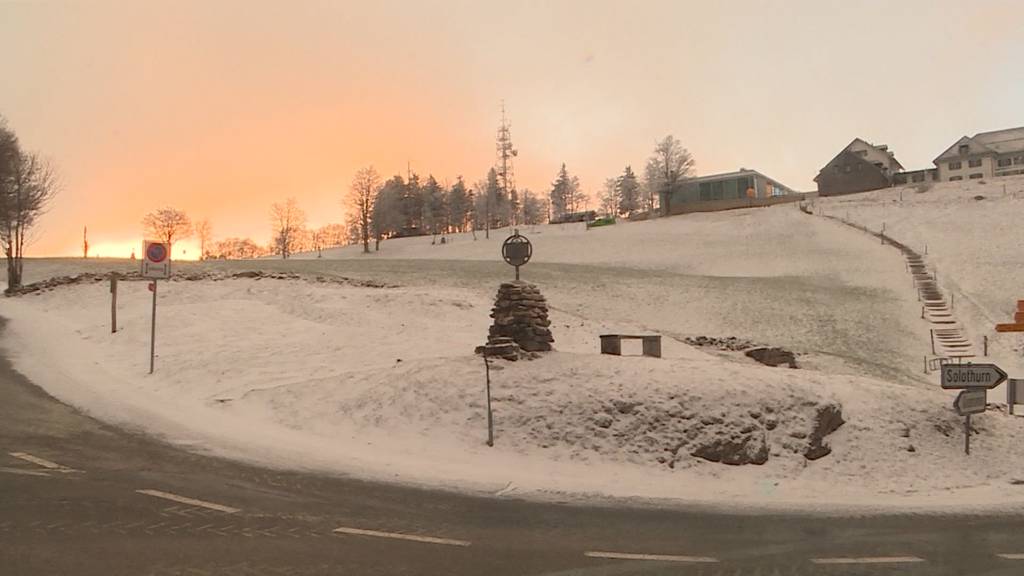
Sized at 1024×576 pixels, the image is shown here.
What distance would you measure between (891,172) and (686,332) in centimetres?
9200

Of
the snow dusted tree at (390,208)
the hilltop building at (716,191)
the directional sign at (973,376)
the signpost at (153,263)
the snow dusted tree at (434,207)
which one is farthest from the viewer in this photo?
the snow dusted tree at (434,207)

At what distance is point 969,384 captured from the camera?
12.6 m

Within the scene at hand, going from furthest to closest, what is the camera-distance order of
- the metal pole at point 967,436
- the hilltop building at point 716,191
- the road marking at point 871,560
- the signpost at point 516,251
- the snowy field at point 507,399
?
the hilltop building at point 716,191 → the signpost at point 516,251 → the metal pole at point 967,436 → the snowy field at point 507,399 → the road marking at point 871,560

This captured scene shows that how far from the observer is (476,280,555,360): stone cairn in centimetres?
1541

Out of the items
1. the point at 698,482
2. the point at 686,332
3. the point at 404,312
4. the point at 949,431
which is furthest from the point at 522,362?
the point at 686,332

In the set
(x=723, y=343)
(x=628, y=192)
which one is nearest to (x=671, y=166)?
(x=628, y=192)

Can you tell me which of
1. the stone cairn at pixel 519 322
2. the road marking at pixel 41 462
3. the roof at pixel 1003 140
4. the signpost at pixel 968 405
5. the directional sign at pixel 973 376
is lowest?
the road marking at pixel 41 462

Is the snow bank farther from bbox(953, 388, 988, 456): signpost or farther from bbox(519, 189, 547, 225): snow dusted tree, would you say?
bbox(519, 189, 547, 225): snow dusted tree

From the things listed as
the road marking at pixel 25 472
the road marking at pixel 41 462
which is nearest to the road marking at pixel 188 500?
the road marking at pixel 25 472

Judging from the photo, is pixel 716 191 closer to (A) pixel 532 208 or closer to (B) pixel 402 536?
(A) pixel 532 208

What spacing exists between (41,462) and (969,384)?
49.8 ft

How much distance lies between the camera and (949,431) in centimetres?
1265

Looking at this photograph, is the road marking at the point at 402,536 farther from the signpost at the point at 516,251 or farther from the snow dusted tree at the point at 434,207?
the snow dusted tree at the point at 434,207

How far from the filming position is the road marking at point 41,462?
9.38m
